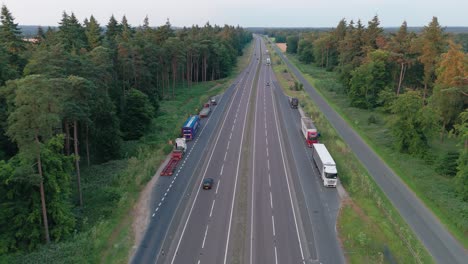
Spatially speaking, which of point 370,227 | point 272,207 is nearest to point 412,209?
point 370,227

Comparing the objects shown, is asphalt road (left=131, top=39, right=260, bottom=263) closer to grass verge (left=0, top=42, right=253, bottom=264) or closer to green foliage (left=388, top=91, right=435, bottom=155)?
grass verge (left=0, top=42, right=253, bottom=264)

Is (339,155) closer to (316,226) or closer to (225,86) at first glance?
(316,226)

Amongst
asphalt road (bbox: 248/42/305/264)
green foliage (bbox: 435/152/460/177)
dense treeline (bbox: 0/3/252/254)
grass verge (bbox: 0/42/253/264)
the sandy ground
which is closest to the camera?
dense treeline (bbox: 0/3/252/254)

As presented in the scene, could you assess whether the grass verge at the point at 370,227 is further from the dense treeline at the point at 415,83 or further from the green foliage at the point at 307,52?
the green foliage at the point at 307,52

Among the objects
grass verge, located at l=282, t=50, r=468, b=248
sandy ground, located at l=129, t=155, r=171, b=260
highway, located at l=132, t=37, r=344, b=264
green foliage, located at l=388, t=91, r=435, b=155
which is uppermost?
green foliage, located at l=388, t=91, r=435, b=155

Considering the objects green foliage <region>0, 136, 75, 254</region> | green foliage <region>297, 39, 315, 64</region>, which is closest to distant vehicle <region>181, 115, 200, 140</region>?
green foliage <region>0, 136, 75, 254</region>

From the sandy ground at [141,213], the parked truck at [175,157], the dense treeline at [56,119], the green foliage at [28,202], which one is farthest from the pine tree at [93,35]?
the green foliage at [28,202]
